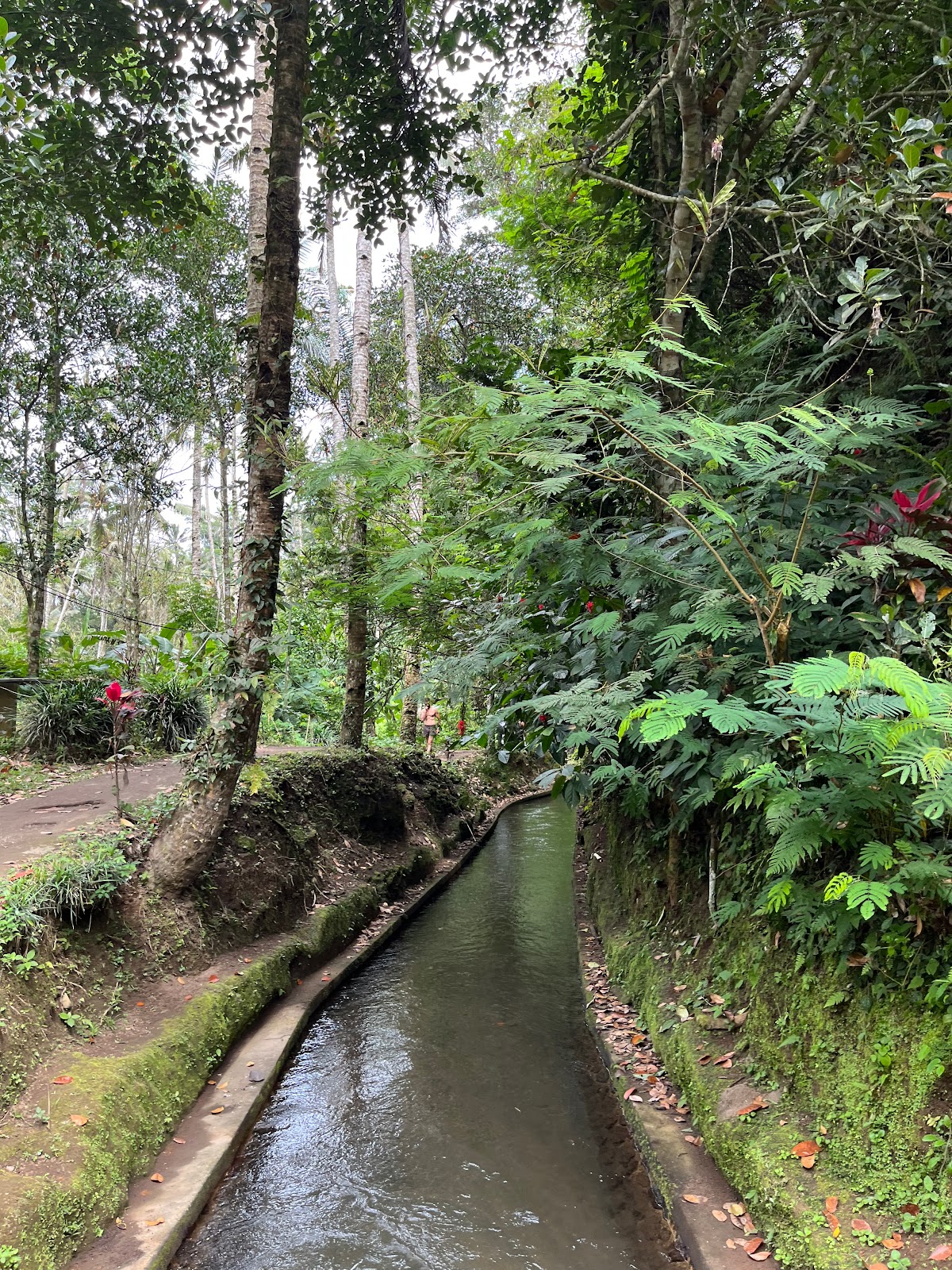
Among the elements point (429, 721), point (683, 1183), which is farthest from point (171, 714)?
point (683, 1183)

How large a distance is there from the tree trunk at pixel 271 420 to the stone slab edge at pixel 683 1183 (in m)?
3.62

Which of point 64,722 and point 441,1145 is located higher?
point 64,722

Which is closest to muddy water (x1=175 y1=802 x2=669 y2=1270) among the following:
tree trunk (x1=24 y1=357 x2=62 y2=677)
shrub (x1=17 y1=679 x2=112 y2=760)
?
shrub (x1=17 y1=679 x2=112 y2=760)

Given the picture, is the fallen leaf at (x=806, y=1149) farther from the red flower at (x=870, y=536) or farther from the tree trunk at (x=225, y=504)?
the tree trunk at (x=225, y=504)

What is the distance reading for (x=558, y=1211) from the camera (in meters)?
3.71

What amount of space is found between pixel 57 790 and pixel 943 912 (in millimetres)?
8195

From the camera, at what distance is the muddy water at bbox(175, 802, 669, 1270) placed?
3438mm

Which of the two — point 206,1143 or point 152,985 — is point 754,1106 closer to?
point 206,1143

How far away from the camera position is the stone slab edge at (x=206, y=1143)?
313cm

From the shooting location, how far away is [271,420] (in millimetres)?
5688

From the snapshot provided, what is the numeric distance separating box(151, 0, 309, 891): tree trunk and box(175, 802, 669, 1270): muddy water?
83.9 inches

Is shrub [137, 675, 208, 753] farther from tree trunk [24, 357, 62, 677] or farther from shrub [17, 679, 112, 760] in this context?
tree trunk [24, 357, 62, 677]

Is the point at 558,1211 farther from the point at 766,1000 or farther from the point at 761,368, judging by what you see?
the point at 761,368

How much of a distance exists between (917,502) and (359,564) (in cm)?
589
